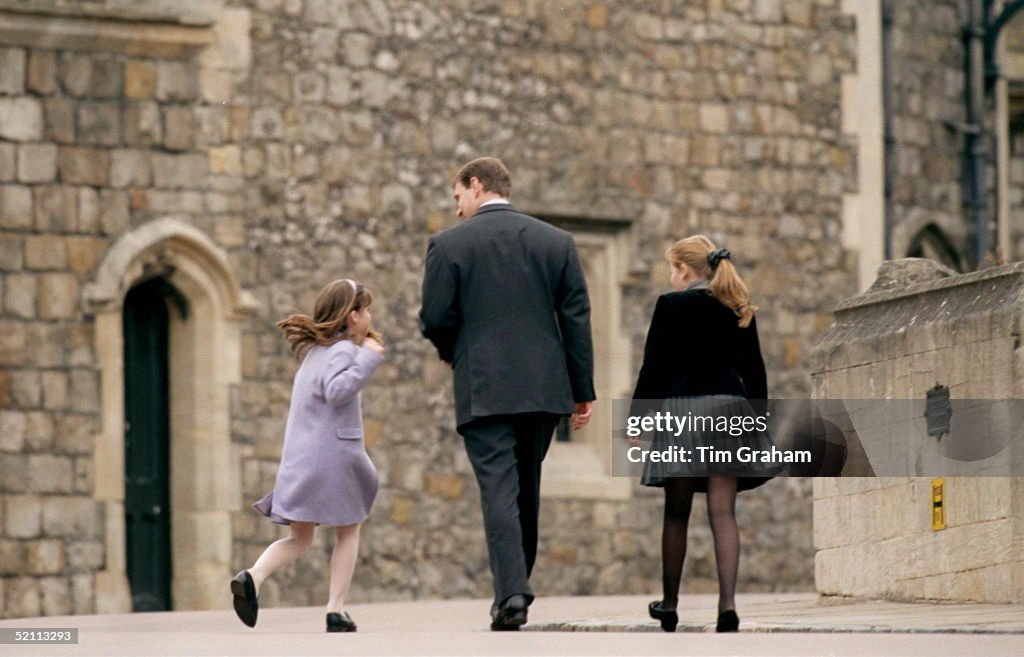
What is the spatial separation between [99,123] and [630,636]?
7481 mm

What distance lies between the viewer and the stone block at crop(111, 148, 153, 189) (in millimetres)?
15695

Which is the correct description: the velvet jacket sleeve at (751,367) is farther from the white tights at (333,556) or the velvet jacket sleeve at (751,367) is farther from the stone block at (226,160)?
the stone block at (226,160)

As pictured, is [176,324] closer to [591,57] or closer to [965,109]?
[591,57]

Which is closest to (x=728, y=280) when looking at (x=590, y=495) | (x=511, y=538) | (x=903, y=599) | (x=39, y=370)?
(x=511, y=538)

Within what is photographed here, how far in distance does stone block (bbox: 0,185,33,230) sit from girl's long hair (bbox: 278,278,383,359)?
17.6ft

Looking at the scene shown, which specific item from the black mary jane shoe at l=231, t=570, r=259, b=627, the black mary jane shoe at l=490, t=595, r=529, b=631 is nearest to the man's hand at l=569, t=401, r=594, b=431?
the black mary jane shoe at l=490, t=595, r=529, b=631

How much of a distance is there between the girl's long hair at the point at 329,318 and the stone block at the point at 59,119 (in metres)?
5.50

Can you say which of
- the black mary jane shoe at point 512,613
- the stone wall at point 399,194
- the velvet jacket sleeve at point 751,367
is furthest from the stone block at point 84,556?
the velvet jacket sleeve at point 751,367

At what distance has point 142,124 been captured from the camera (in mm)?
15805

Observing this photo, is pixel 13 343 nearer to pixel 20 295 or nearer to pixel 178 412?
pixel 20 295

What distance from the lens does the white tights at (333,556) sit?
33.0 ft

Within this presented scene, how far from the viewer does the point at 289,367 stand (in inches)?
639

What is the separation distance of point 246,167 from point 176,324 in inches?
42.0

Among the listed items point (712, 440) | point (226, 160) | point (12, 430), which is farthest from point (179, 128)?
point (712, 440)
